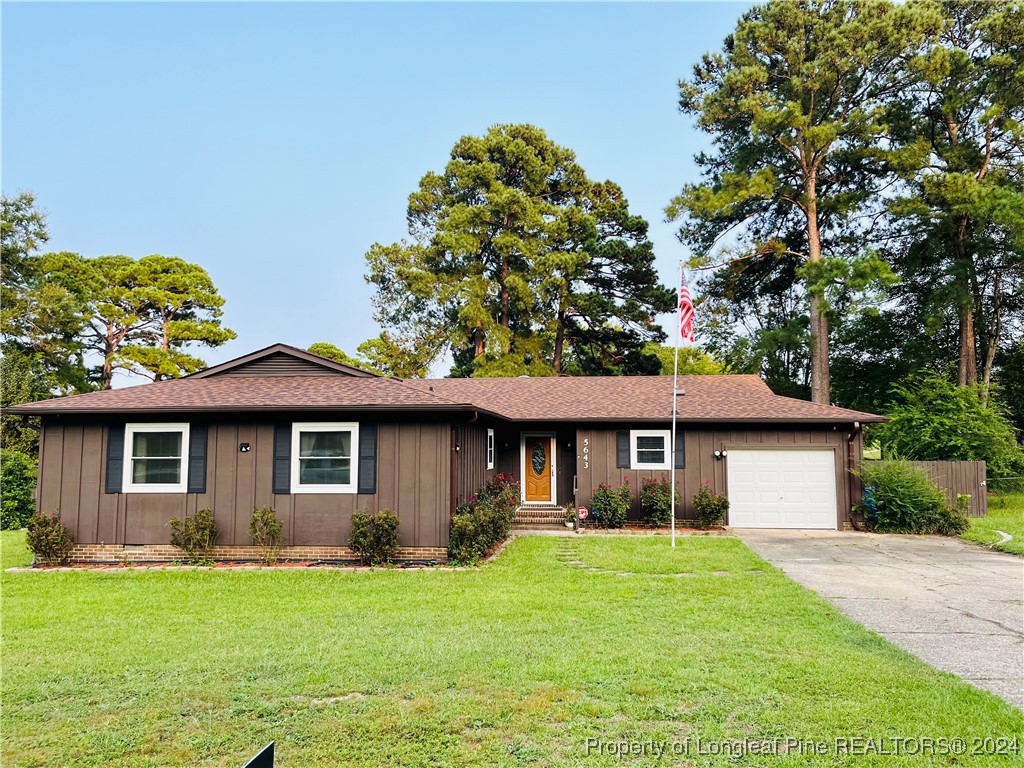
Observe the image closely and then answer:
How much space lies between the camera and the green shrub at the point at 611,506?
13625 millimetres

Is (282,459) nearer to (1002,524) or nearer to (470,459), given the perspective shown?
(470,459)

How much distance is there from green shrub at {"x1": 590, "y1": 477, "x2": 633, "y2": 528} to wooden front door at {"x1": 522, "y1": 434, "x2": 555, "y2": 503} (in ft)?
6.15

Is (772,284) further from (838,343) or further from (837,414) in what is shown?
(837,414)

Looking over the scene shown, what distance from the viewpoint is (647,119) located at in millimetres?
21453

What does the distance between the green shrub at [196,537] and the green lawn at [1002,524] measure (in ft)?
42.7

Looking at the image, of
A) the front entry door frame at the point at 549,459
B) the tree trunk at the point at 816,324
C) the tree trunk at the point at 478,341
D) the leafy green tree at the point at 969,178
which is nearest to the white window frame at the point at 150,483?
the front entry door frame at the point at 549,459

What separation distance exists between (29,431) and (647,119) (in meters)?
21.5

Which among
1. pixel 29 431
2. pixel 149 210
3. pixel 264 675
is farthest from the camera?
pixel 149 210

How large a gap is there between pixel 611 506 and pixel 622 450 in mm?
1351

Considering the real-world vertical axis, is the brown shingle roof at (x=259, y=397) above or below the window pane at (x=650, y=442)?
above

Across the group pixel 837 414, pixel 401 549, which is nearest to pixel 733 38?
pixel 837 414

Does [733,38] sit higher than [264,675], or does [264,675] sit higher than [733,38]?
[733,38]

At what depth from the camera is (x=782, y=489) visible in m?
14.0

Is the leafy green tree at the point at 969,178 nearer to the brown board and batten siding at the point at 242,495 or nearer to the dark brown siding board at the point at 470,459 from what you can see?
the dark brown siding board at the point at 470,459
